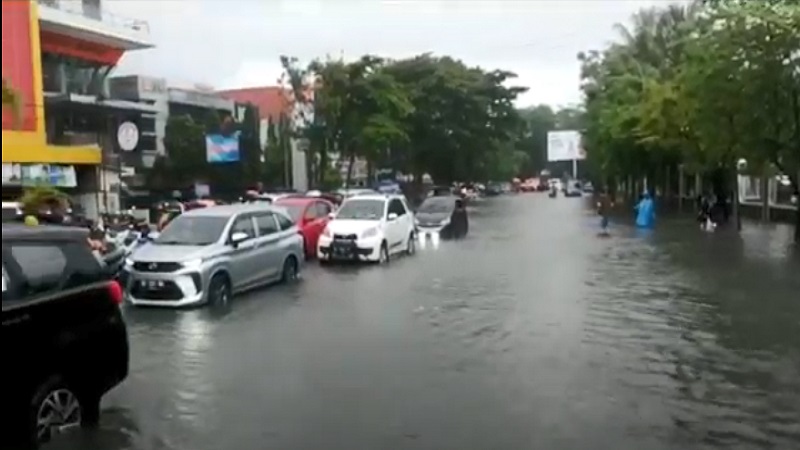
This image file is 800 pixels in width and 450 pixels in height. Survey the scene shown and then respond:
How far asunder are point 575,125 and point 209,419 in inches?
2716

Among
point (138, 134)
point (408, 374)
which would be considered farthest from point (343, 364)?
point (138, 134)

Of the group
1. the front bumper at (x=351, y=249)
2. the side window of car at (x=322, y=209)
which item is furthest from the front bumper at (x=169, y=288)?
the side window of car at (x=322, y=209)

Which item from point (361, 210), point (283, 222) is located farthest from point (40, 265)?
point (361, 210)

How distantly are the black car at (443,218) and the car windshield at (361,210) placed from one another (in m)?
8.00

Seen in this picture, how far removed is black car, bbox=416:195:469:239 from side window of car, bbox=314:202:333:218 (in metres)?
7.14

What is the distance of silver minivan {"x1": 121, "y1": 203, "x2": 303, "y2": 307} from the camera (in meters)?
15.4

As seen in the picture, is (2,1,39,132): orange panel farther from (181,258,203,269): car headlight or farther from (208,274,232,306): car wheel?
(208,274,232,306): car wheel

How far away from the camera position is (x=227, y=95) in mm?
47406

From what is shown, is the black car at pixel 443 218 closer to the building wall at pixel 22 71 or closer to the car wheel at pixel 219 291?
the car wheel at pixel 219 291

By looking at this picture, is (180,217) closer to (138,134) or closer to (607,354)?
(607,354)

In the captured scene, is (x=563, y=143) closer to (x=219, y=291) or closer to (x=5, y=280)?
(x=219, y=291)

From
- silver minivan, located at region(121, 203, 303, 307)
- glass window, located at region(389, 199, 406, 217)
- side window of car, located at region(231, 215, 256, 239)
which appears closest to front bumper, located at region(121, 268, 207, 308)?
A: silver minivan, located at region(121, 203, 303, 307)

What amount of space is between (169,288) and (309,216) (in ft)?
31.9

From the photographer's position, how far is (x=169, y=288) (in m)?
15.4
